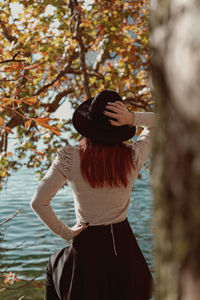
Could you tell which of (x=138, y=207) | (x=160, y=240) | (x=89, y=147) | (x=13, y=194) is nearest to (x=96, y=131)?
(x=89, y=147)

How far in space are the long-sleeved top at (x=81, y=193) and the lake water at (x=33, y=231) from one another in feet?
0.51

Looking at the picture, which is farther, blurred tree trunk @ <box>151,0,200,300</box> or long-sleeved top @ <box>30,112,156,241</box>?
long-sleeved top @ <box>30,112,156,241</box>

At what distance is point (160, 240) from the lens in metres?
0.73

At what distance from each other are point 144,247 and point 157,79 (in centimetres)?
795

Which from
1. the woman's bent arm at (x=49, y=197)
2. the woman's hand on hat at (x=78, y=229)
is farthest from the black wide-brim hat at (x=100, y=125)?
the woman's hand on hat at (x=78, y=229)

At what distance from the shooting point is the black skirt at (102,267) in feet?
7.88

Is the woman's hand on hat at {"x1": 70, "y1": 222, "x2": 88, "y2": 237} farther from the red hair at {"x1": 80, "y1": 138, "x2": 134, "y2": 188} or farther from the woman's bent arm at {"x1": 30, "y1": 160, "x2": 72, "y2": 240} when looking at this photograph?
the red hair at {"x1": 80, "y1": 138, "x2": 134, "y2": 188}

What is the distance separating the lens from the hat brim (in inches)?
89.9

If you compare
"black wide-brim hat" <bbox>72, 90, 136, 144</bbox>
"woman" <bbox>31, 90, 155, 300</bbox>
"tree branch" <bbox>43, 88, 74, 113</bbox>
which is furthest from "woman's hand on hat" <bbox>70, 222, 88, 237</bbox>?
"tree branch" <bbox>43, 88, 74, 113</bbox>

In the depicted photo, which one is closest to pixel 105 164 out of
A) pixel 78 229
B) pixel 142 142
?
pixel 142 142

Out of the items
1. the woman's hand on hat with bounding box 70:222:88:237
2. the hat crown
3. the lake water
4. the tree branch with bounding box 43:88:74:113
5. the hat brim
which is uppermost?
the hat crown

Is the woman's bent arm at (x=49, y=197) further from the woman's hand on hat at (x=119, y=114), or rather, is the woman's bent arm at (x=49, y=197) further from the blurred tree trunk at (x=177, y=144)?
the blurred tree trunk at (x=177, y=144)

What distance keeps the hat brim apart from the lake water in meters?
0.59

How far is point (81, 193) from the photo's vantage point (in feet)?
7.61
